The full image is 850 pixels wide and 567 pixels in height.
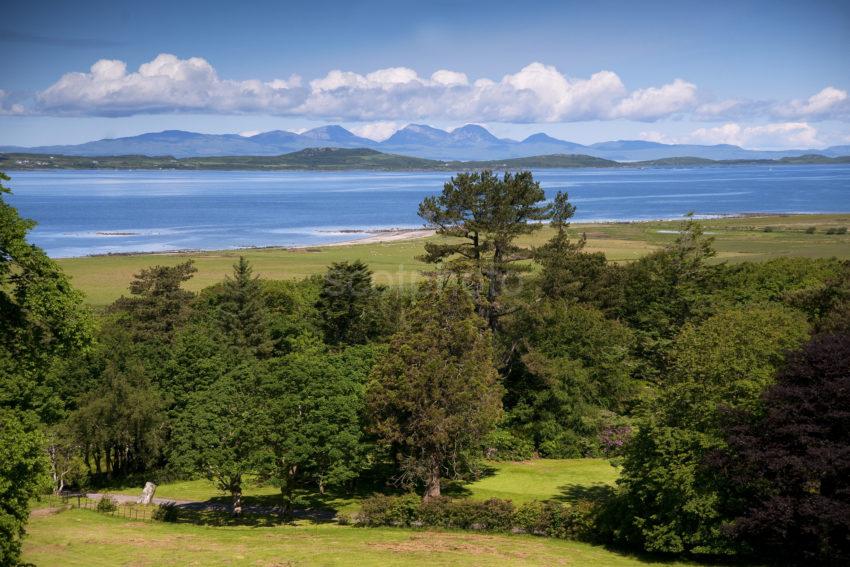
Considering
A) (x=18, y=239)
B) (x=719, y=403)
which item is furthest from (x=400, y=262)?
(x=18, y=239)

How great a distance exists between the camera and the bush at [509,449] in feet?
140

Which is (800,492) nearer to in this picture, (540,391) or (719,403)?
(719,403)

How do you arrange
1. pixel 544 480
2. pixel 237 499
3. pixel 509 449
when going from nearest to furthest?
pixel 237 499, pixel 544 480, pixel 509 449

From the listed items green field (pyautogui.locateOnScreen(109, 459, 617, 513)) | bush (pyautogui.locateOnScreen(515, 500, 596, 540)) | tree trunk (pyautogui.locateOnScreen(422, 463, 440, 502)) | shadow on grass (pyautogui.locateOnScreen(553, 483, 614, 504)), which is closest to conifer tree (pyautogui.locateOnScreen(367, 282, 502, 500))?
tree trunk (pyautogui.locateOnScreen(422, 463, 440, 502))

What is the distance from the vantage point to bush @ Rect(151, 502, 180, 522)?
108 feet

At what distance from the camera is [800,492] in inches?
933

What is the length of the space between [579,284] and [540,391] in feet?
48.3

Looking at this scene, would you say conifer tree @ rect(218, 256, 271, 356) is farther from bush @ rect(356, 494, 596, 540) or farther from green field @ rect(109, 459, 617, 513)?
bush @ rect(356, 494, 596, 540)

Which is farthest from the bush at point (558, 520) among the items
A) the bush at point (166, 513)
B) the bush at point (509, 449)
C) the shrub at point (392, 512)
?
the bush at point (166, 513)

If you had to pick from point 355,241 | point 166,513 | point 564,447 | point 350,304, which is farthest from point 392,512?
point 355,241

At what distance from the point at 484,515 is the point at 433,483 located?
358cm

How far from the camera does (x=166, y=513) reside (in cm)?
3319

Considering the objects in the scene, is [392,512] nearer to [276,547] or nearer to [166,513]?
[276,547]

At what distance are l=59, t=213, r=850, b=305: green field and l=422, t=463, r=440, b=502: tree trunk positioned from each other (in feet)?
176
